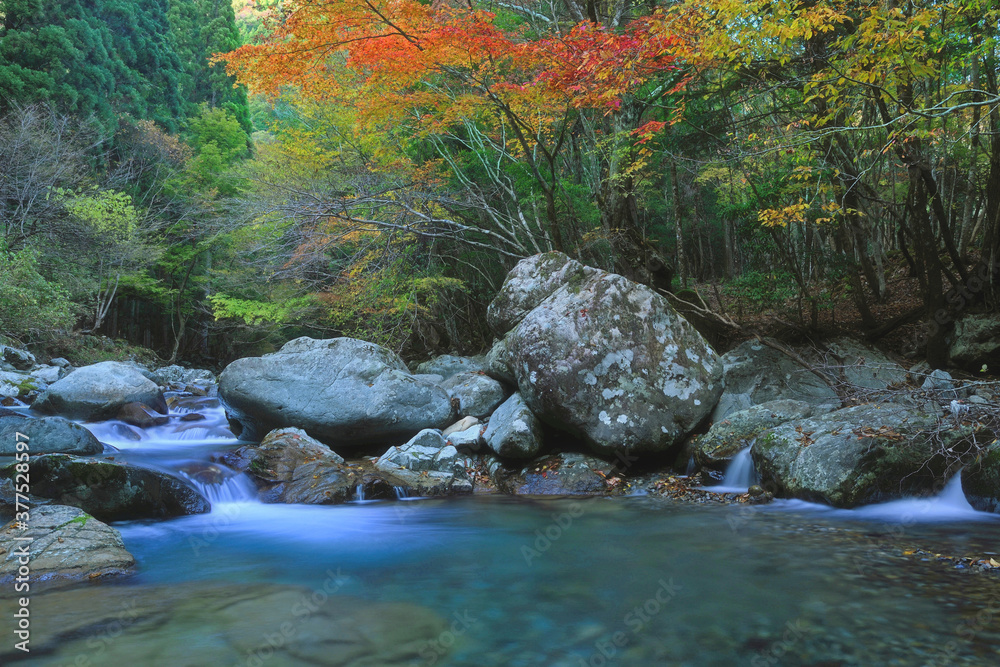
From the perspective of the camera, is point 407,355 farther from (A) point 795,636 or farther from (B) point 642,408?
(A) point 795,636

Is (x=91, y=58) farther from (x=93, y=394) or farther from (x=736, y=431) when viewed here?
(x=736, y=431)

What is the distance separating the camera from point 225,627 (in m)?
3.23

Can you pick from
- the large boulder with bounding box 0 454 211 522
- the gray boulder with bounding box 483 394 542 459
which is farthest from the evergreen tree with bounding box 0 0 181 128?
the gray boulder with bounding box 483 394 542 459

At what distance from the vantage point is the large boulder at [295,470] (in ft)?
21.5

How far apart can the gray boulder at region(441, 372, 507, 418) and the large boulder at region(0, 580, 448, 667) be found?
524 centimetres

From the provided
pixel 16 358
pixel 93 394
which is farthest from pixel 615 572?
pixel 16 358

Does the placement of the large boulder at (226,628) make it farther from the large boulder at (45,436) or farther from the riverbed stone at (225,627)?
the large boulder at (45,436)

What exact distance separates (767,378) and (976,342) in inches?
102

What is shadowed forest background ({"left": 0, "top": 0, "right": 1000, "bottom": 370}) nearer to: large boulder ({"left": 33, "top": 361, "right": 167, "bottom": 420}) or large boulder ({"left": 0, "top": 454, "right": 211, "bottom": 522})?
large boulder ({"left": 33, "top": 361, "right": 167, "bottom": 420})

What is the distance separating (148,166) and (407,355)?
1463cm

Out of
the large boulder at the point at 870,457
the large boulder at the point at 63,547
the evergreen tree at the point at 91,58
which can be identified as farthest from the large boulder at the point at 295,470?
the evergreen tree at the point at 91,58

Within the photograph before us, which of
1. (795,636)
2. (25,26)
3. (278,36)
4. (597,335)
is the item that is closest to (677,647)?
(795,636)

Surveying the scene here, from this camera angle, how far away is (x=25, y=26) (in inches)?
754

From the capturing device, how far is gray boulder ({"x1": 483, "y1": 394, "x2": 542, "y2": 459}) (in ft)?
23.9
